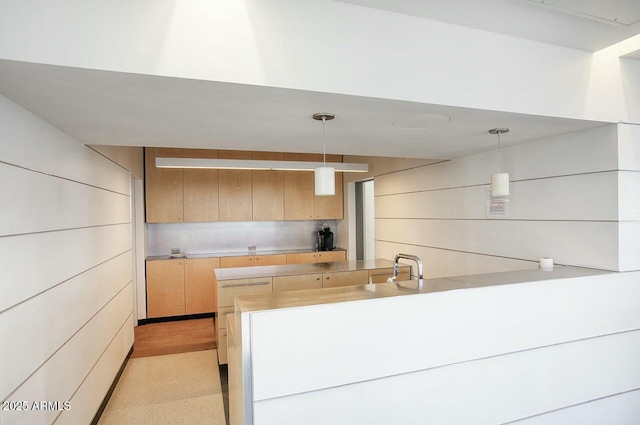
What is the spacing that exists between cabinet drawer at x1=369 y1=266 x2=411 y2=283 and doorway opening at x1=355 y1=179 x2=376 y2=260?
198 cm

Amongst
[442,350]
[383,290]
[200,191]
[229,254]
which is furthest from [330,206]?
[442,350]

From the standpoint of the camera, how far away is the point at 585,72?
203 cm

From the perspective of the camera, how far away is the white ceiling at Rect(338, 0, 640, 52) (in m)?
1.52

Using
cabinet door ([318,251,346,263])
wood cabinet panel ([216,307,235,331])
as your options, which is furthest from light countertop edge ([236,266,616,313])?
cabinet door ([318,251,346,263])

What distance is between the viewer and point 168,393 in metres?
2.96

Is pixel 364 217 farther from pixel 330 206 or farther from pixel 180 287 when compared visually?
pixel 180 287

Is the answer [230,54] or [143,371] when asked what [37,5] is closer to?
[230,54]

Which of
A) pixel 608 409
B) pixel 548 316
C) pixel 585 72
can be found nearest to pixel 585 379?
pixel 608 409

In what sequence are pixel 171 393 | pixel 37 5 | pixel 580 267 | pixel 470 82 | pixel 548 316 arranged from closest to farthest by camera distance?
pixel 37 5 < pixel 470 82 < pixel 548 316 < pixel 580 267 < pixel 171 393

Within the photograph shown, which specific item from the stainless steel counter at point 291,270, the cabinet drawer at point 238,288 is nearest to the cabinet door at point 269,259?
the stainless steel counter at point 291,270

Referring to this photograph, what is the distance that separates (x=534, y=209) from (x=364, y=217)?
11.2 ft

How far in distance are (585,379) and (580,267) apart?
71 cm

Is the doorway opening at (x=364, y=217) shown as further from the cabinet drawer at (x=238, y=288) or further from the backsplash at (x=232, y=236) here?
the cabinet drawer at (x=238, y=288)

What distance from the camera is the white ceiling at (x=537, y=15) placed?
152cm
